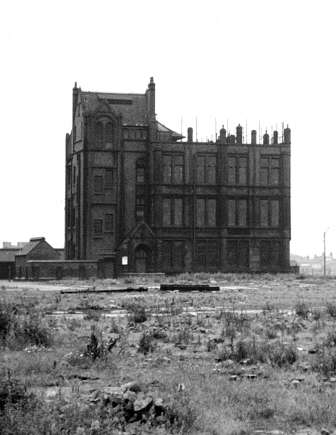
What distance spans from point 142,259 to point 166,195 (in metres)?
6.59

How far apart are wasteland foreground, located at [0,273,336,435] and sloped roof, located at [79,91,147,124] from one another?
5772cm

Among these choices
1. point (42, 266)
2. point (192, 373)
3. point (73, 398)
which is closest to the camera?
point (73, 398)

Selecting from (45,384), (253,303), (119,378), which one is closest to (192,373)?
(119,378)

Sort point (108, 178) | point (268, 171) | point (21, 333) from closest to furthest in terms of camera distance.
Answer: point (21, 333) → point (108, 178) → point (268, 171)

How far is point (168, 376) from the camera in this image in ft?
39.9

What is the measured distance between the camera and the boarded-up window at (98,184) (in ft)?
249

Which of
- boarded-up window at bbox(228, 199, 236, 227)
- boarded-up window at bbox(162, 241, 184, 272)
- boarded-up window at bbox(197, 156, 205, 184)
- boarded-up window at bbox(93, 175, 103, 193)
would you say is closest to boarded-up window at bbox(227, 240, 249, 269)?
boarded-up window at bbox(228, 199, 236, 227)

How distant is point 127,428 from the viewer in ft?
28.5

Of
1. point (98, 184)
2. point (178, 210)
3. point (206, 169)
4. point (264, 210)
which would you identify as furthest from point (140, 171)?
point (264, 210)

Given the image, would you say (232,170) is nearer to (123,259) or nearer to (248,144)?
(248,144)

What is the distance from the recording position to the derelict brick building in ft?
247

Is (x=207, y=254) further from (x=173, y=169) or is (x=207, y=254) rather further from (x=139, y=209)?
(x=173, y=169)

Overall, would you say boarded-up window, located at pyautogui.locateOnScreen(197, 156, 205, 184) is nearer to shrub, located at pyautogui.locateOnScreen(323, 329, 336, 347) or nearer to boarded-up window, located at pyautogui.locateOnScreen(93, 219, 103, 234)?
boarded-up window, located at pyautogui.locateOnScreen(93, 219, 103, 234)

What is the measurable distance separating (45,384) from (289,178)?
230ft
